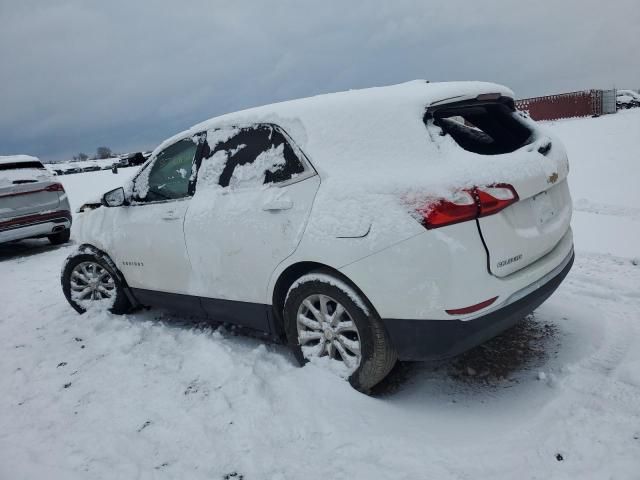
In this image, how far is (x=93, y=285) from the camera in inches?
178

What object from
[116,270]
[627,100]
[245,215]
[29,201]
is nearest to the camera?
[245,215]

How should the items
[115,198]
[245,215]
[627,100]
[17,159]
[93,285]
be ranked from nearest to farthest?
1. [245,215]
2. [115,198]
3. [93,285]
4. [17,159]
5. [627,100]

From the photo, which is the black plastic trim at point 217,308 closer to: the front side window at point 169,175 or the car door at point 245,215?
the car door at point 245,215

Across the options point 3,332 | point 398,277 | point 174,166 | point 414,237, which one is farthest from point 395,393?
point 3,332

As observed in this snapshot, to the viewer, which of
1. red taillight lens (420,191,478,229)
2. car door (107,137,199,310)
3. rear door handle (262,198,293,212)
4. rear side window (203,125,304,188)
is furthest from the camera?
car door (107,137,199,310)

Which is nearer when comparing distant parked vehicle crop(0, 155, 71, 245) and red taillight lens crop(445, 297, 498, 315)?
red taillight lens crop(445, 297, 498, 315)

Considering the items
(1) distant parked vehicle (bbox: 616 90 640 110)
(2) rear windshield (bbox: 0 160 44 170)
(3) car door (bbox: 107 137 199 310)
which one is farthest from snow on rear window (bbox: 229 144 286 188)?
(1) distant parked vehicle (bbox: 616 90 640 110)

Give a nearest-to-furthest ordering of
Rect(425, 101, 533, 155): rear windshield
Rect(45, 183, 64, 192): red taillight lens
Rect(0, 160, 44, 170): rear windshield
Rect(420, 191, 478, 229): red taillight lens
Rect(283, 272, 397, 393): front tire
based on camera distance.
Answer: Rect(420, 191, 478, 229): red taillight lens
Rect(283, 272, 397, 393): front tire
Rect(425, 101, 533, 155): rear windshield
Rect(0, 160, 44, 170): rear windshield
Rect(45, 183, 64, 192): red taillight lens

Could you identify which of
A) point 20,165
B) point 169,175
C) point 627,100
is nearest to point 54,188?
point 20,165

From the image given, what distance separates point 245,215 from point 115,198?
1701 millimetres

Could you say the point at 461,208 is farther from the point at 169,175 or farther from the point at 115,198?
the point at 115,198

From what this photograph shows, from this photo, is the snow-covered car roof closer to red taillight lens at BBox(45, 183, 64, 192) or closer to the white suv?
red taillight lens at BBox(45, 183, 64, 192)

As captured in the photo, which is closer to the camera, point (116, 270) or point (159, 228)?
point (159, 228)

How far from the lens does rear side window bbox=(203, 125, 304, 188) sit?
2.85 metres
